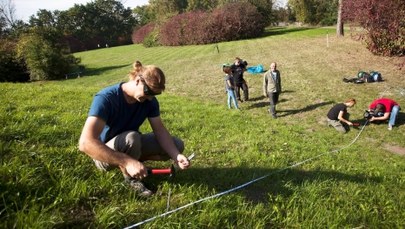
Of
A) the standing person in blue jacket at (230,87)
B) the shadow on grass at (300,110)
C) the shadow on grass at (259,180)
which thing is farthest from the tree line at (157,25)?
the shadow on grass at (259,180)

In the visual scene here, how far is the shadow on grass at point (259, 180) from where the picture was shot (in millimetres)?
3719

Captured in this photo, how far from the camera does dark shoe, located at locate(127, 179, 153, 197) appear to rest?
3186 mm

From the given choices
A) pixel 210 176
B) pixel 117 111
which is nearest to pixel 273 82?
pixel 210 176

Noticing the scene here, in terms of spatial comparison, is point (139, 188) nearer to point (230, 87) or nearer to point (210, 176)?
point (210, 176)

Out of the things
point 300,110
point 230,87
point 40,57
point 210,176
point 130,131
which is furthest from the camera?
point 40,57

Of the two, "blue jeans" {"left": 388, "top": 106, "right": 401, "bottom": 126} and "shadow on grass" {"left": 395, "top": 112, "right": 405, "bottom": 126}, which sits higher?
"blue jeans" {"left": 388, "top": 106, "right": 401, "bottom": 126}

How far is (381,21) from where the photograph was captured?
1797cm

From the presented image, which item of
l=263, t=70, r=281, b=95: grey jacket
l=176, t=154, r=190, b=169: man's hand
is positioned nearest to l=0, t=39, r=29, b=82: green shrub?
l=263, t=70, r=281, b=95: grey jacket

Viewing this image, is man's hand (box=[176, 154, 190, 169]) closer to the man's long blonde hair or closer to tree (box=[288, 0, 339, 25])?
the man's long blonde hair

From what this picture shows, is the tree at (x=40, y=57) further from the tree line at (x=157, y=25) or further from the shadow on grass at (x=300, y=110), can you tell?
the shadow on grass at (x=300, y=110)

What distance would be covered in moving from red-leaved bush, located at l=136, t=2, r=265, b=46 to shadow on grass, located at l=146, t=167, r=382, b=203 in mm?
35347

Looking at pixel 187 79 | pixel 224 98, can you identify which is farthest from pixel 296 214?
pixel 187 79

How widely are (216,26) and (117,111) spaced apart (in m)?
37.2

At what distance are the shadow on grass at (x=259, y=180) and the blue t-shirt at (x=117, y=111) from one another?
66 centimetres
